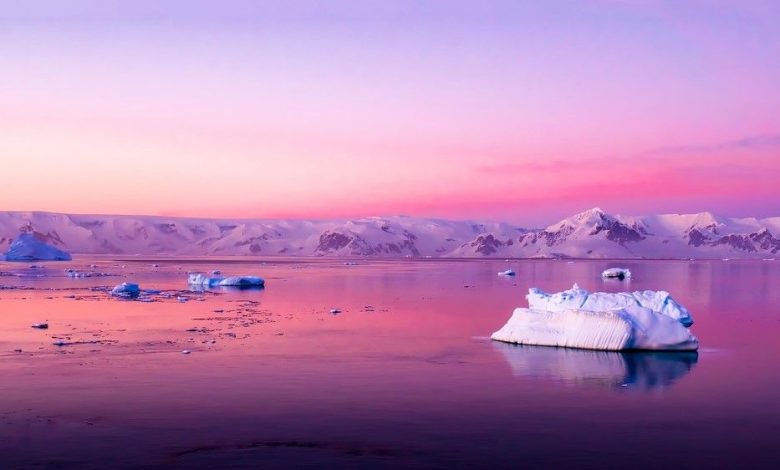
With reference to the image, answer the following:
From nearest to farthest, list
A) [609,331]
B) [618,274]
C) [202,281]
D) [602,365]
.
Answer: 1. [602,365]
2. [609,331]
3. [202,281]
4. [618,274]

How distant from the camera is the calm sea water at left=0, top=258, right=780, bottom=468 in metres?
11.1

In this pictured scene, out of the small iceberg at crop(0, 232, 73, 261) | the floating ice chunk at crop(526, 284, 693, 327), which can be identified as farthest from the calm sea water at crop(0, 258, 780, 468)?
the small iceberg at crop(0, 232, 73, 261)

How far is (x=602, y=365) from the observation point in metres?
18.7

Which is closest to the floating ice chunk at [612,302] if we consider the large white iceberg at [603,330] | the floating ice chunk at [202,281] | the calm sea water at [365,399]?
the calm sea water at [365,399]

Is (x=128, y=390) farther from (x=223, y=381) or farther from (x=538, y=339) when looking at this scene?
(x=538, y=339)

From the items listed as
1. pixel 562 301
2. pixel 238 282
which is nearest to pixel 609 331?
pixel 562 301

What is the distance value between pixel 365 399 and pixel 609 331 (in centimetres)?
853

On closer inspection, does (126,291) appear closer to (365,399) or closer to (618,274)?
(365,399)

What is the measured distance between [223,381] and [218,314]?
15.0 meters

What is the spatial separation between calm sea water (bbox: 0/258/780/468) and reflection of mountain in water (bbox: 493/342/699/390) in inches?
3.0

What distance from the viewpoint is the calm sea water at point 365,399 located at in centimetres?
1109

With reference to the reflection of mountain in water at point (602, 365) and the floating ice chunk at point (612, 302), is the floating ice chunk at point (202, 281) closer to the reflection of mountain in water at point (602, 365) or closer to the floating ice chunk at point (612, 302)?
the floating ice chunk at point (612, 302)

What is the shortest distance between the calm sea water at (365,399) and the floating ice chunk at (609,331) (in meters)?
0.43

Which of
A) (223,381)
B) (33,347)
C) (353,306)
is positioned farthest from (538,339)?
(353,306)
